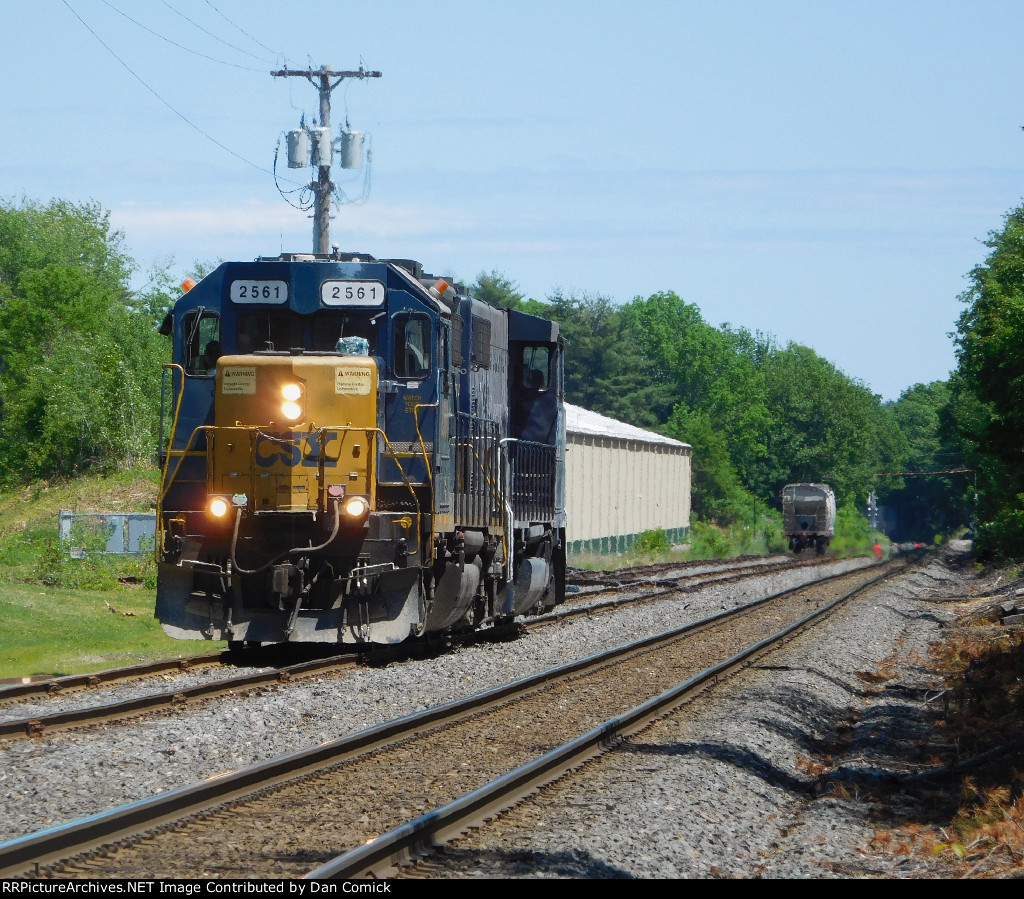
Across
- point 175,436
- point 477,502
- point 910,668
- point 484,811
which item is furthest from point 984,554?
point 484,811

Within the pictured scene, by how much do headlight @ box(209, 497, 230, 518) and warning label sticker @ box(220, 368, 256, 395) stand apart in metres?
1.13

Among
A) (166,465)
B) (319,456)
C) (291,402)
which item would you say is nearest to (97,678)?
Result: (166,465)

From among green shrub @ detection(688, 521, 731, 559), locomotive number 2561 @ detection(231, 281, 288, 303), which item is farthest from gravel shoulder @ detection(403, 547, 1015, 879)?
green shrub @ detection(688, 521, 731, 559)

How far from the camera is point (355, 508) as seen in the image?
12844mm

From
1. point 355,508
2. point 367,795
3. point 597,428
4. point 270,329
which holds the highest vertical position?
point 597,428

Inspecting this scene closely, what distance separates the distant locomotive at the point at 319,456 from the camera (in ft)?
42.4

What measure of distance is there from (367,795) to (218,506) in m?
5.65

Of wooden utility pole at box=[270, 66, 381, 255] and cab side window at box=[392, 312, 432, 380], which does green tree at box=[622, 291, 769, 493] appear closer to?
wooden utility pole at box=[270, 66, 381, 255]

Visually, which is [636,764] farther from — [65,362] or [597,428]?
[597,428]

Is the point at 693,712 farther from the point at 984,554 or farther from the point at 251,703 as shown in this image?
the point at 984,554

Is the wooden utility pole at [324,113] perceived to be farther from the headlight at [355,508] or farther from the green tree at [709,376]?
the green tree at [709,376]

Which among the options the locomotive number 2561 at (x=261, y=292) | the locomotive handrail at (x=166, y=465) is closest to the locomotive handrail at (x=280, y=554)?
the locomotive handrail at (x=166, y=465)

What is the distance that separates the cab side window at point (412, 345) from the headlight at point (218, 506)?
2.30 metres
